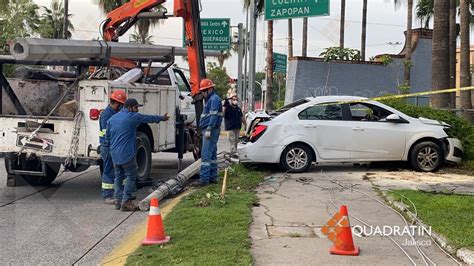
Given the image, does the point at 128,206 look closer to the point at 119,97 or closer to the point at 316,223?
the point at 119,97

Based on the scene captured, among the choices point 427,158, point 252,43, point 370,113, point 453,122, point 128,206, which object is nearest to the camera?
point 128,206

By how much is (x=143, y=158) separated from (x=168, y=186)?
44.8 inches

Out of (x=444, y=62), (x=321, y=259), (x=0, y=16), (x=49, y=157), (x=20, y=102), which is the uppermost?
(x=0, y=16)

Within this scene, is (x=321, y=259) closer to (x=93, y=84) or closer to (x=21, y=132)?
(x=93, y=84)

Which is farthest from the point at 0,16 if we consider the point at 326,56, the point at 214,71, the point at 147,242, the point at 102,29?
the point at 214,71

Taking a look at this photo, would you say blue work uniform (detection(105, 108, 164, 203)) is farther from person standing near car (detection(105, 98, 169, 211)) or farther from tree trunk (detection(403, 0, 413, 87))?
tree trunk (detection(403, 0, 413, 87))

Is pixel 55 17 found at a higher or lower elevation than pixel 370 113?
higher

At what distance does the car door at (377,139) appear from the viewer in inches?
433

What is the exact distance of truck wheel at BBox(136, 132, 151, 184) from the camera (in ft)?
31.5

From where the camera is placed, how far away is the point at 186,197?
8.48m

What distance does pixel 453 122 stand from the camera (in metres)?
11.9

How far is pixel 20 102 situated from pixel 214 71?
61.1 m

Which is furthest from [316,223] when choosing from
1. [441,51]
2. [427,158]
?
[441,51]

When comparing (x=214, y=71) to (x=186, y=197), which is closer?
(x=186, y=197)
